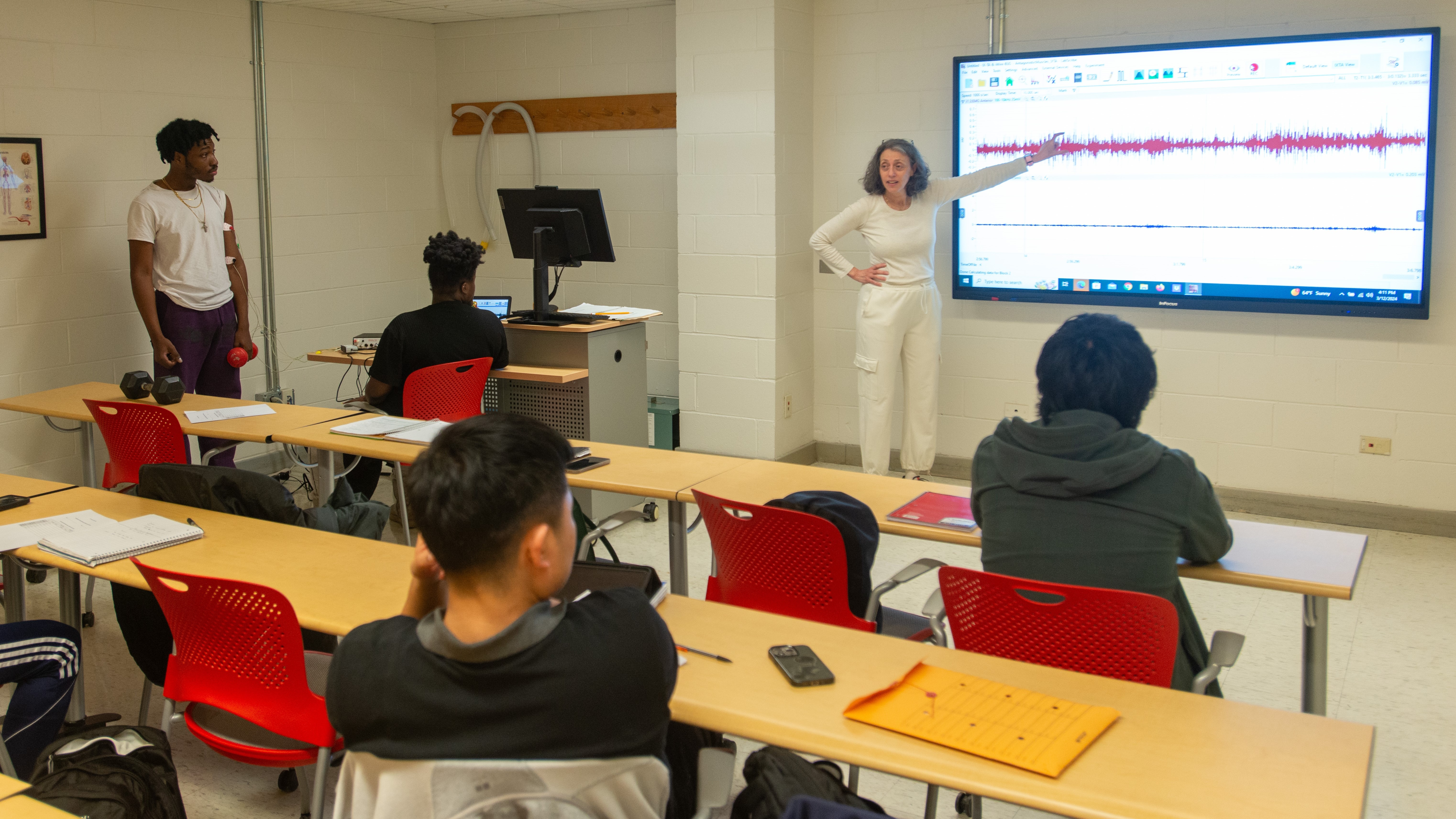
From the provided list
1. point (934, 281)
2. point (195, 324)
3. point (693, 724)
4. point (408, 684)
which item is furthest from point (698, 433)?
point (408, 684)

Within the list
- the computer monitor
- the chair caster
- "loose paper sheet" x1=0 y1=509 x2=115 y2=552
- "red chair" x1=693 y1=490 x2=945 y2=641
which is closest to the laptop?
the computer monitor

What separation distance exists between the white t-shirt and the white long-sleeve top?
2.67 meters

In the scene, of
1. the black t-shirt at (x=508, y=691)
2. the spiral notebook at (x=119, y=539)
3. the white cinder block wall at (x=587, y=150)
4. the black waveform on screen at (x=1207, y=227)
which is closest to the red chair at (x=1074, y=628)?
the black t-shirt at (x=508, y=691)

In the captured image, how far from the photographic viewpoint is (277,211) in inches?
232

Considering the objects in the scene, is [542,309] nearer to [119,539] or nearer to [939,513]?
[119,539]

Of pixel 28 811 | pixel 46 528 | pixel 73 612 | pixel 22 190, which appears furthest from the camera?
pixel 22 190

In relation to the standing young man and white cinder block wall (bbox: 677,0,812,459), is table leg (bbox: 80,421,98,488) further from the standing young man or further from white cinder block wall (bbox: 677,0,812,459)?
white cinder block wall (bbox: 677,0,812,459)

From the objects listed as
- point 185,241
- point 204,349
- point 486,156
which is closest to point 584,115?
point 486,156

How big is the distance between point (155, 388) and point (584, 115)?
3.03m

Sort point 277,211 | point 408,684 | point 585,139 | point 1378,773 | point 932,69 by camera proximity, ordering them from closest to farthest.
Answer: point 408,684
point 1378,773
point 932,69
point 277,211
point 585,139

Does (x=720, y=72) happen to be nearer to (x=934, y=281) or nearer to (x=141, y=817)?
(x=934, y=281)

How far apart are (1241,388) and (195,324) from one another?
4.61 metres

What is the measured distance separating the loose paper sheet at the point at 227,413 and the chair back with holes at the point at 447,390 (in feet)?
1.63

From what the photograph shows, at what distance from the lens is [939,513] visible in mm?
2738
